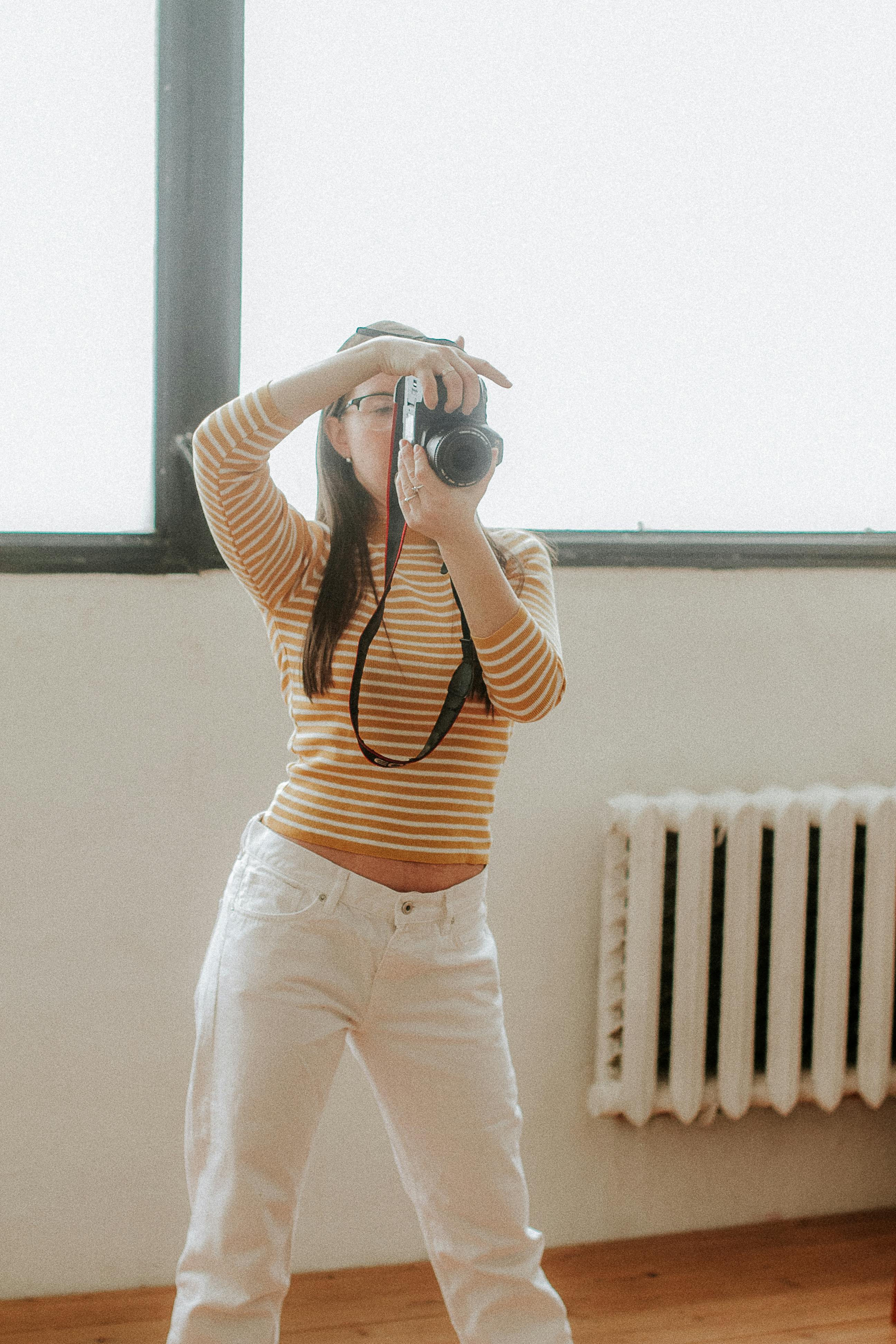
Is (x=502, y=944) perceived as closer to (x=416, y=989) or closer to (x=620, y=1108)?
(x=620, y=1108)

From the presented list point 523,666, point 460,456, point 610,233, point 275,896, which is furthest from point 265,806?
point 610,233

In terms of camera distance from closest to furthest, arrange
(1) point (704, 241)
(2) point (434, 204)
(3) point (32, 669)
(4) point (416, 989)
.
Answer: (4) point (416, 989), (3) point (32, 669), (2) point (434, 204), (1) point (704, 241)

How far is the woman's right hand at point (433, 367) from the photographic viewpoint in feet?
3.15

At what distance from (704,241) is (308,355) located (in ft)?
2.01

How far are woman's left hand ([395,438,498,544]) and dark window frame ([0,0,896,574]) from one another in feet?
1.98

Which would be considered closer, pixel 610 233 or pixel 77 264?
pixel 77 264

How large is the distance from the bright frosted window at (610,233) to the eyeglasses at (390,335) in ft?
1.44

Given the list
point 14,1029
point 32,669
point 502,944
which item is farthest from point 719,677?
point 14,1029

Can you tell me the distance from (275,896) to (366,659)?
0.75 ft

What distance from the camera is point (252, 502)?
1045 mm

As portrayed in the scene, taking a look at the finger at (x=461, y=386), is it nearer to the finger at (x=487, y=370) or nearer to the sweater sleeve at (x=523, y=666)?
the finger at (x=487, y=370)

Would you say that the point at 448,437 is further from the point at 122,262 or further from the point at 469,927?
the point at 122,262

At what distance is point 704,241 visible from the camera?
5.55 ft

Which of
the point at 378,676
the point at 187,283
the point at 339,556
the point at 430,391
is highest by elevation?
the point at 187,283
